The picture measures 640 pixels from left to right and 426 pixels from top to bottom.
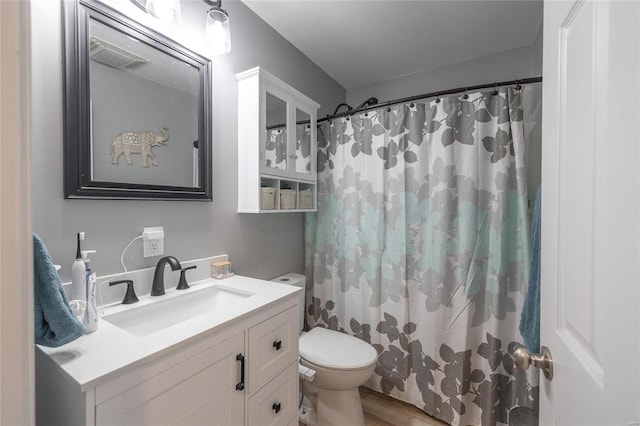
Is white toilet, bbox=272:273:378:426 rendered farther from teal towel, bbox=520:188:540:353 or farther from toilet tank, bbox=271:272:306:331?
teal towel, bbox=520:188:540:353

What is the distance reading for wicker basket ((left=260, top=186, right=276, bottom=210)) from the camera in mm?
1559

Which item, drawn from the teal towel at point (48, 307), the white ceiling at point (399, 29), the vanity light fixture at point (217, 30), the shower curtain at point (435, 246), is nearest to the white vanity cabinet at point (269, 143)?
the vanity light fixture at point (217, 30)

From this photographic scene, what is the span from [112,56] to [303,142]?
113 centimetres

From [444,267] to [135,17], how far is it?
1987 mm

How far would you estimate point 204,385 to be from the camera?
84 centimetres

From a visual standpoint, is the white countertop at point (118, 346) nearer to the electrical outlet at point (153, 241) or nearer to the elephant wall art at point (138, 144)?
the electrical outlet at point (153, 241)

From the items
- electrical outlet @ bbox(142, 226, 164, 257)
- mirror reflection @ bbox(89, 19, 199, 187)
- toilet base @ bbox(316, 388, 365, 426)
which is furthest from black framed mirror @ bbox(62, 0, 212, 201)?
toilet base @ bbox(316, 388, 365, 426)

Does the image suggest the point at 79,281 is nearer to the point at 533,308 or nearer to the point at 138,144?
the point at 138,144

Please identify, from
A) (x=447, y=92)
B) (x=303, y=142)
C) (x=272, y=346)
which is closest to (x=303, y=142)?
(x=303, y=142)

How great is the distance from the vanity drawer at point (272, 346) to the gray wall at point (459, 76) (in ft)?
7.07

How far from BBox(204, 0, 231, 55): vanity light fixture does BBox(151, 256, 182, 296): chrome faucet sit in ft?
3.37

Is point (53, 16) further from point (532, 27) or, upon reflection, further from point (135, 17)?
point (532, 27)

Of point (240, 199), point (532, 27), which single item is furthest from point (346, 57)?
point (240, 199)

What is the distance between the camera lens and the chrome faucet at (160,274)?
1159 mm
